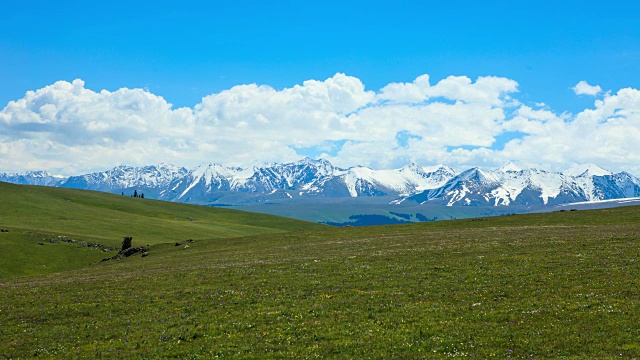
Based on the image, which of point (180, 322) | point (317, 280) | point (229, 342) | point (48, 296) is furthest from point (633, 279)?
point (48, 296)

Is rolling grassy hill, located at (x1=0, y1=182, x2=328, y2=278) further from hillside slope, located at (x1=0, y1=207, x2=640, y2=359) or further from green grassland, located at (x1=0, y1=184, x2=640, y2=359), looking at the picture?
hillside slope, located at (x1=0, y1=207, x2=640, y2=359)

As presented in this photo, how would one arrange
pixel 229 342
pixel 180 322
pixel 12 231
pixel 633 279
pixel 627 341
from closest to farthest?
pixel 627 341 → pixel 229 342 → pixel 180 322 → pixel 633 279 → pixel 12 231

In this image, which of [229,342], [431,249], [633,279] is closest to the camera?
[229,342]

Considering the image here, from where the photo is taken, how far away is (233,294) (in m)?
36.6

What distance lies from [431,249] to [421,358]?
119 feet

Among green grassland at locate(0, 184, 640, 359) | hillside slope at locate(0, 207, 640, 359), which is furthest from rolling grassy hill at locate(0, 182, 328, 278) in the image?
hillside slope at locate(0, 207, 640, 359)

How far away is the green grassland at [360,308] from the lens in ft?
75.0

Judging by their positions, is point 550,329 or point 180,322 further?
point 180,322

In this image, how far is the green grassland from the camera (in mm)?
22859

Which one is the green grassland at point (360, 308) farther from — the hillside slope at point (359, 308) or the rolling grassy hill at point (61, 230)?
the rolling grassy hill at point (61, 230)

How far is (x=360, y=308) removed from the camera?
30109 millimetres

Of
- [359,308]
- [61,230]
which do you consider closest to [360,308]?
[359,308]

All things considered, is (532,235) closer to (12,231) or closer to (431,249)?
(431,249)

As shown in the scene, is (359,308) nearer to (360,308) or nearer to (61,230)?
(360,308)
